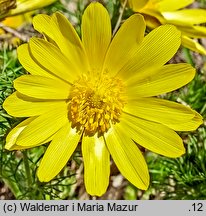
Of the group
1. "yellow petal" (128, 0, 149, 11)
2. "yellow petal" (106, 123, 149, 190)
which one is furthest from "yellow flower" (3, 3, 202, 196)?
"yellow petal" (128, 0, 149, 11)

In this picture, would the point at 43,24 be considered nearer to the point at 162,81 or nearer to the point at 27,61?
the point at 27,61

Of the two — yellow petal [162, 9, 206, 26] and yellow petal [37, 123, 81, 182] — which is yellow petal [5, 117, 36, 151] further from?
yellow petal [162, 9, 206, 26]

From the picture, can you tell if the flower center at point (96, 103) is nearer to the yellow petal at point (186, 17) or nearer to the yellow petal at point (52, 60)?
the yellow petal at point (52, 60)

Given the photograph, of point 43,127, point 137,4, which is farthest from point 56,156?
point 137,4

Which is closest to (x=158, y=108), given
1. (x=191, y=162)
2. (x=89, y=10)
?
(x=89, y=10)

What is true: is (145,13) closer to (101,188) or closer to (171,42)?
(171,42)

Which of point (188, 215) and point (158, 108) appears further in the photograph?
point (188, 215)
